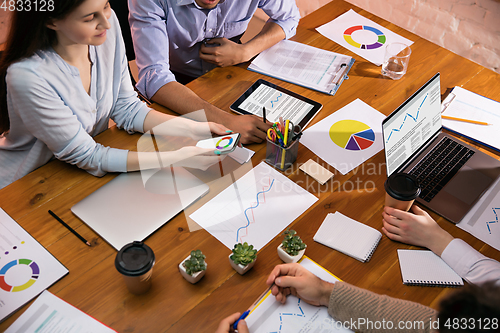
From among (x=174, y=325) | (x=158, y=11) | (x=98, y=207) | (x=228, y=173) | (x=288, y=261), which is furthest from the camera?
(x=158, y=11)

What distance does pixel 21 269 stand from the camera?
1.00 metres

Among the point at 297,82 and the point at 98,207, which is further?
the point at 297,82

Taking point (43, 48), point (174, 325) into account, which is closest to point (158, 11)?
point (43, 48)

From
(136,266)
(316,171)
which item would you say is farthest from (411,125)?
(136,266)

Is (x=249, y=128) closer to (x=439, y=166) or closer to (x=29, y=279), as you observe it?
(x=439, y=166)

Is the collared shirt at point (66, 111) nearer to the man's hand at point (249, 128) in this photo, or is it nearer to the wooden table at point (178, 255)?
the wooden table at point (178, 255)

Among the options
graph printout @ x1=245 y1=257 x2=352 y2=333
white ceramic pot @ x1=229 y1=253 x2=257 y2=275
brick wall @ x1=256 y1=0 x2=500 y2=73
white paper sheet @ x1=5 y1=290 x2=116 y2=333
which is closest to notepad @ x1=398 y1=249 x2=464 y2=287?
graph printout @ x1=245 y1=257 x2=352 y2=333

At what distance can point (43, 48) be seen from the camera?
1.13 m

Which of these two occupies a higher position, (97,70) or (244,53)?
(97,70)

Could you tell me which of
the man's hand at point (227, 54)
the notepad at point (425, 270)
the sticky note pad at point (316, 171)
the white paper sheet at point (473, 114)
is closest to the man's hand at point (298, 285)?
the notepad at point (425, 270)

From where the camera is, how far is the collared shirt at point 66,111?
1.12m

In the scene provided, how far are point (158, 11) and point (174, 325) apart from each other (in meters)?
1.19

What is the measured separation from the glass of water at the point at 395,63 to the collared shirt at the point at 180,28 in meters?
0.45

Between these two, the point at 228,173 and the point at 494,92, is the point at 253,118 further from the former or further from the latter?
the point at 494,92
